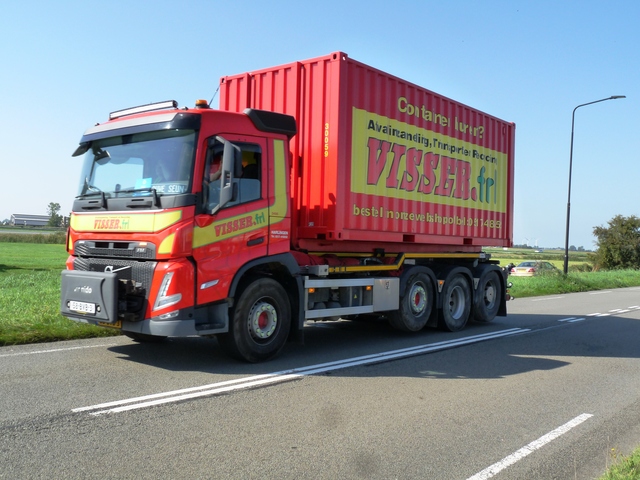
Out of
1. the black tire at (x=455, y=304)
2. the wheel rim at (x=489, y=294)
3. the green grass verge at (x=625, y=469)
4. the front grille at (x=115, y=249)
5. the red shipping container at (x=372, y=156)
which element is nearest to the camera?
the green grass verge at (x=625, y=469)

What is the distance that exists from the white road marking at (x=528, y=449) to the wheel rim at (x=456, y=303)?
5.55 m

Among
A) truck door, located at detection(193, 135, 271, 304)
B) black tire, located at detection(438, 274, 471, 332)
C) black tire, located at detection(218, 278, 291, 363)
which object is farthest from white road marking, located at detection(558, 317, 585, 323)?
truck door, located at detection(193, 135, 271, 304)

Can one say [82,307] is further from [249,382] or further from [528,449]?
[528,449]

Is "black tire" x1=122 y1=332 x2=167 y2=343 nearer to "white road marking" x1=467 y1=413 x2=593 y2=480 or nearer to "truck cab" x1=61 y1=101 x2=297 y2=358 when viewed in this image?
"truck cab" x1=61 y1=101 x2=297 y2=358

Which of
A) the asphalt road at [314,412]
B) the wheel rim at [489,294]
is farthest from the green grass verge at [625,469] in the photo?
the wheel rim at [489,294]

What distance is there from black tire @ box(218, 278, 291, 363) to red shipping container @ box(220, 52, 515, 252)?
4.02 ft

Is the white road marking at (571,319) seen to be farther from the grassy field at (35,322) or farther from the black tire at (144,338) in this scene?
the grassy field at (35,322)

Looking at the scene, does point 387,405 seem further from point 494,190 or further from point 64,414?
point 494,190

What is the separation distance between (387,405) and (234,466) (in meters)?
2.10

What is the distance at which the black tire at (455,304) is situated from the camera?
10867 mm

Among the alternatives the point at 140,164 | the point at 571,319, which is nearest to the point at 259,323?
the point at 140,164

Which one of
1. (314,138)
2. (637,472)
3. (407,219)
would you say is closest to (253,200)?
(314,138)

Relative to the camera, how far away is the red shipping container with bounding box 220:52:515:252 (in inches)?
336

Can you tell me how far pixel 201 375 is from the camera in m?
6.57
